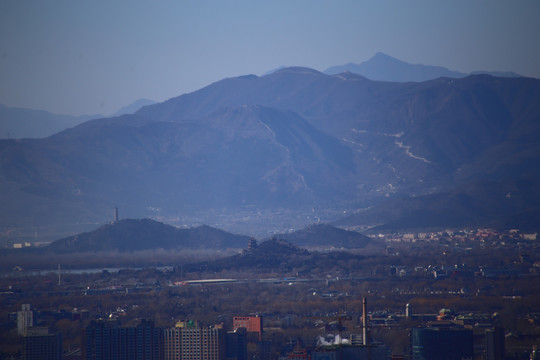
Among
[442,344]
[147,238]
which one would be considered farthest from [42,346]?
[147,238]

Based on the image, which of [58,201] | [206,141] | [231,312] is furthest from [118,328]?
[206,141]

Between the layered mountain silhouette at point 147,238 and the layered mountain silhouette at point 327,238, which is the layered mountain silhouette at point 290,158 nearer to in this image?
the layered mountain silhouette at point 327,238

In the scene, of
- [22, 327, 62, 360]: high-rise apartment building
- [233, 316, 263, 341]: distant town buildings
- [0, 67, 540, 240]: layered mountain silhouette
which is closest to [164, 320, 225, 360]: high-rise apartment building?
[22, 327, 62, 360]: high-rise apartment building

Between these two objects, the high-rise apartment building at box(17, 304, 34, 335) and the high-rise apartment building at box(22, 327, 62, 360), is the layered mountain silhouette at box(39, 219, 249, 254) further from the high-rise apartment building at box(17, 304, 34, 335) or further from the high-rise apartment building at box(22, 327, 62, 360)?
the high-rise apartment building at box(22, 327, 62, 360)

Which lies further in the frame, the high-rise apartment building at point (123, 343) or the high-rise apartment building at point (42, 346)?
the high-rise apartment building at point (123, 343)

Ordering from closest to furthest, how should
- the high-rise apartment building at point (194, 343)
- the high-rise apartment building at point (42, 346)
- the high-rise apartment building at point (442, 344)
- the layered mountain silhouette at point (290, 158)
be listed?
1. the high-rise apartment building at point (442, 344)
2. the high-rise apartment building at point (42, 346)
3. the high-rise apartment building at point (194, 343)
4. the layered mountain silhouette at point (290, 158)

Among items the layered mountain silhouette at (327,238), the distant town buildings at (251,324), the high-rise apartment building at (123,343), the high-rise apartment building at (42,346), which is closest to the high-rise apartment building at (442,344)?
the distant town buildings at (251,324)

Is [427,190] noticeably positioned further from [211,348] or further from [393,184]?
[211,348]

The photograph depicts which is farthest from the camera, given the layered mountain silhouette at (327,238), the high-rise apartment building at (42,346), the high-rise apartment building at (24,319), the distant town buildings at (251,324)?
the layered mountain silhouette at (327,238)
